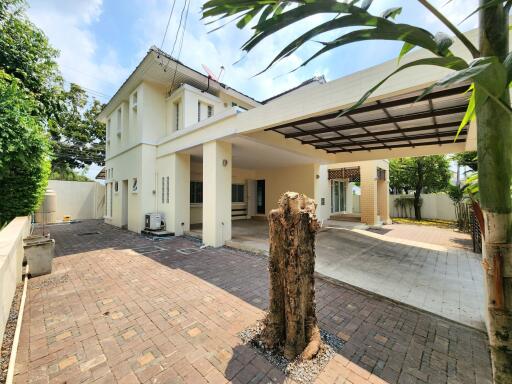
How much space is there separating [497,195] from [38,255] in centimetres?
730

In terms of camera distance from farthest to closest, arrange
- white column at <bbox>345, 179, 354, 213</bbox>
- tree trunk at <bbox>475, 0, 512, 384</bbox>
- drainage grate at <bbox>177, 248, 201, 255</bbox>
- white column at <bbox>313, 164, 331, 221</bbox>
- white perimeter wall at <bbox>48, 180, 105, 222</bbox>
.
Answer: white column at <bbox>345, 179, 354, 213</bbox> → white perimeter wall at <bbox>48, 180, 105, 222</bbox> → white column at <bbox>313, 164, 331, 221</bbox> → drainage grate at <bbox>177, 248, 201, 255</bbox> → tree trunk at <bbox>475, 0, 512, 384</bbox>

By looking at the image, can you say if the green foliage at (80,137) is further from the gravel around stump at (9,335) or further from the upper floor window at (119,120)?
the gravel around stump at (9,335)

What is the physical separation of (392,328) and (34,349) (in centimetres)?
462

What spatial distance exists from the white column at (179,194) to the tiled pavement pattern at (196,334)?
4.20 meters

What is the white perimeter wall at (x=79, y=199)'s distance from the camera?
15.5 metres

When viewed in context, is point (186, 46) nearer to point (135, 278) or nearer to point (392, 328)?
point (135, 278)

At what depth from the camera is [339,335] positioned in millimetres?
2963

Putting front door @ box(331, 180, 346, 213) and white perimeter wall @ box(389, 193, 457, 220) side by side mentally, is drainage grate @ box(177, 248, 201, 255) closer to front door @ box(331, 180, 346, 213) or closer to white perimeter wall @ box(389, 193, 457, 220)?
front door @ box(331, 180, 346, 213)

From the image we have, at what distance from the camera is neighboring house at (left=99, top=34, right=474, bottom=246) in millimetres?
4999

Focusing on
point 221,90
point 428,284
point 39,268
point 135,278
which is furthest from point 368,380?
point 221,90

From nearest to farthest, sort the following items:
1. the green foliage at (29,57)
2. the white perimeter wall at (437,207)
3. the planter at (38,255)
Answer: the planter at (38,255), the green foliage at (29,57), the white perimeter wall at (437,207)

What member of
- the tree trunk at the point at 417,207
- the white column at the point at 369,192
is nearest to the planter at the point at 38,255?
the white column at the point at 369,192

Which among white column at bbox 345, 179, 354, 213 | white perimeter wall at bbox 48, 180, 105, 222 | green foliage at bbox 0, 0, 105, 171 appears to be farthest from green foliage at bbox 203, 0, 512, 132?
white perimeter wall at bbox 48, 180, 105, 222

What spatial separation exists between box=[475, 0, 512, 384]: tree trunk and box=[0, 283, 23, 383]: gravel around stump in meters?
4.04
